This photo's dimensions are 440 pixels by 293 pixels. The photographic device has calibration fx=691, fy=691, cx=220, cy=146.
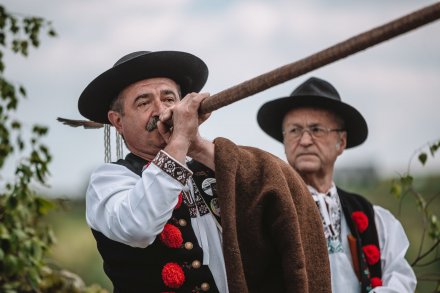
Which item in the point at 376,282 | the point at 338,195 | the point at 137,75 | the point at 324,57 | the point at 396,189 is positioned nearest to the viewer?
the point at 324,57

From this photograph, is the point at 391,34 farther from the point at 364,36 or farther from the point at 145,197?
the point at 145,197

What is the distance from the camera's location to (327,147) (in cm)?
412

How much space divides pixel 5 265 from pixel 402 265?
217 cm

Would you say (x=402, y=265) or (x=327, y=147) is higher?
(x=327, y=147)

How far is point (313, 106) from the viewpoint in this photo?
4.21 metres

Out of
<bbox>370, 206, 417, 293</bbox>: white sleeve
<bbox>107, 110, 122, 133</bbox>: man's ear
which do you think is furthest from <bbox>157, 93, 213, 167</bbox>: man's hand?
<bbox>370, 206, 417, 293</bbox>: white sleeve

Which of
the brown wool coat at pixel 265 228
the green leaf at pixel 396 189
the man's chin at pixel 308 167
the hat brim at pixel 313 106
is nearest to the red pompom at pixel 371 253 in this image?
the man's chin at pixel 308 167

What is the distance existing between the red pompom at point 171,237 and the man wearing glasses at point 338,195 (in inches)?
56.0

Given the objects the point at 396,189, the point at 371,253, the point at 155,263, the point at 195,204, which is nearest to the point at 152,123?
the point at 195,204

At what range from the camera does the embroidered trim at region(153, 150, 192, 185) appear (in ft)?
7.73

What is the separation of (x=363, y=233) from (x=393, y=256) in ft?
0.69

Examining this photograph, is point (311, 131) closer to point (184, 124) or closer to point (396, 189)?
point (396, 189)

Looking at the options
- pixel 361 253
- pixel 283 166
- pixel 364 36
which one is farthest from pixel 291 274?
pixel 361 253

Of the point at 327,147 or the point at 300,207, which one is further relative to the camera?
the point at 327,147
